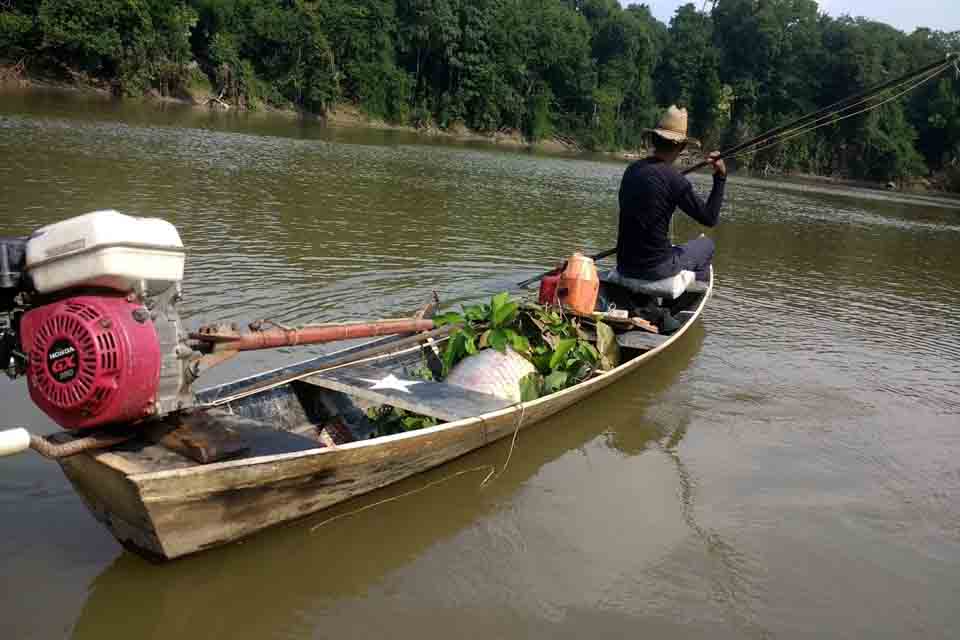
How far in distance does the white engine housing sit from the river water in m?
1.37

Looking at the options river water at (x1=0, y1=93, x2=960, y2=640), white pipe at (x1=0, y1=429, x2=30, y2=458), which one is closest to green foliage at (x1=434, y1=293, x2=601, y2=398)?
river water at (x1=0, y1=93, x2=960, y2=640)

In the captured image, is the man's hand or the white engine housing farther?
the man's hand

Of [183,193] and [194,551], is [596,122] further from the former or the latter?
[194,551]

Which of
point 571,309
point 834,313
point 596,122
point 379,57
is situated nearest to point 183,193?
point 571,309

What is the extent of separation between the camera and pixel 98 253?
2.81 m

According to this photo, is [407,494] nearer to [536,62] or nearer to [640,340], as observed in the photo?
[640,340]

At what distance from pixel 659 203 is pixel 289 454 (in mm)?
4283

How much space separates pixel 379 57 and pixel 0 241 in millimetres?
57188

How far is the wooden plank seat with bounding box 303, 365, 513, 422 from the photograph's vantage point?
4281 millimetres

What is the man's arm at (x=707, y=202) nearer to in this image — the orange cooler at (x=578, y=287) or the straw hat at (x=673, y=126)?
the straw hat at (x=673, y=126)

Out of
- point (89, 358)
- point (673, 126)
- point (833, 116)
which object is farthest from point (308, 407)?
point (833, 116)

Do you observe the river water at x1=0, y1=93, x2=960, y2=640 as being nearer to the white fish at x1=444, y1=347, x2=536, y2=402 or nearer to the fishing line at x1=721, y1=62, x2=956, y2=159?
the white fish at x1=444, y1=347, x2=536, y2=402

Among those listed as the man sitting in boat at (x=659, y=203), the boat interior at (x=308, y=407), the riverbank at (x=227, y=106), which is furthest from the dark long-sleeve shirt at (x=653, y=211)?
the riverbank at (x=227, y=106)

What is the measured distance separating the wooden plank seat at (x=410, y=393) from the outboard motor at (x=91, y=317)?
1444 mm
